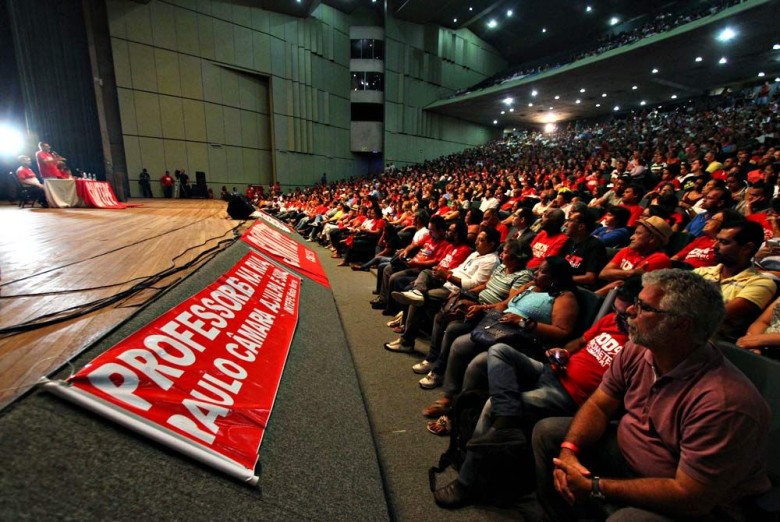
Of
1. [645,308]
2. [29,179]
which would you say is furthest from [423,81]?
[645,308]

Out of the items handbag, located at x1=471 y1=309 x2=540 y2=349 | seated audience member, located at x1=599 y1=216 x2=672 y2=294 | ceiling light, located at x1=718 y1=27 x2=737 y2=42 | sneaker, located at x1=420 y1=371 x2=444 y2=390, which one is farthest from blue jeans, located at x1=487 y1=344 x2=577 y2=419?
ceiling light, located at x1=718 y1=27 x2=737 y2=42

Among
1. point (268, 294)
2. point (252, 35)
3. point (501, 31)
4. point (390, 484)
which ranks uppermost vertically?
point (501, 31)

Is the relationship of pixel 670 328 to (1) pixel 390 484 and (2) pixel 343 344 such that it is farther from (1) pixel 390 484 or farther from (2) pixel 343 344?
(2) pixel 343 344

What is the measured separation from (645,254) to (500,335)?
56.8 inches

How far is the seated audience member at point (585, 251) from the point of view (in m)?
2.62

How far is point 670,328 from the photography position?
1.08 m

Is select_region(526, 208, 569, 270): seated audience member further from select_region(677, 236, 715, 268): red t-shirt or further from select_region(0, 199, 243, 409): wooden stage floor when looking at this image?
select_region(0, 199, 243, 409): wooden stage floor

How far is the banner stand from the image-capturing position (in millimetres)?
911

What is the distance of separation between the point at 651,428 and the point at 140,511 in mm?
1500

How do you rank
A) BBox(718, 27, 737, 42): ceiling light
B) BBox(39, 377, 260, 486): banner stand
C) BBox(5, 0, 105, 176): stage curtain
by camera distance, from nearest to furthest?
BBox(39, 377, 260, 486): banner stand → BBox(5, 0, 105, 176): stage curtain → BBox(718, 27, 737, 42): ceiling light

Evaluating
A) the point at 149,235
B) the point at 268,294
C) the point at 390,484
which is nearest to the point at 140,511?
the point at 390,484

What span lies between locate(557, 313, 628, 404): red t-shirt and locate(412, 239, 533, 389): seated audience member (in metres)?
0.70

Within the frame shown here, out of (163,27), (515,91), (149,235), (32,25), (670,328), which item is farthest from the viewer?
(515,91)

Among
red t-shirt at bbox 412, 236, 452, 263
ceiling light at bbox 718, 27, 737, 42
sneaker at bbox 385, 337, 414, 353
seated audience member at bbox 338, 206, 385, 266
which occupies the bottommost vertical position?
sneaker at bbox 385, 337, 414, 353
